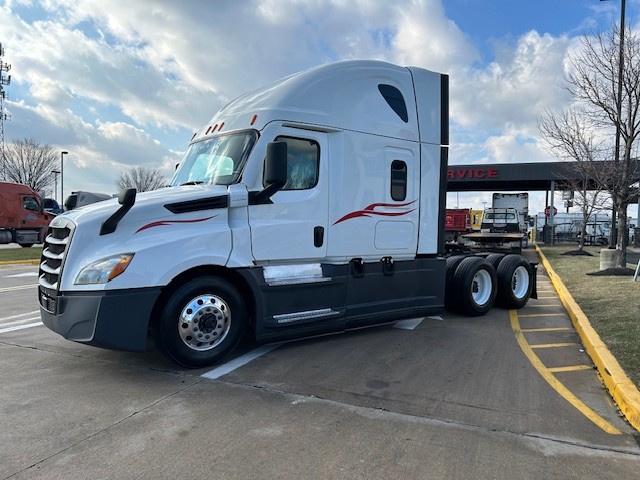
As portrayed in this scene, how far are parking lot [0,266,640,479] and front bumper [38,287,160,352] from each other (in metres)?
0.46

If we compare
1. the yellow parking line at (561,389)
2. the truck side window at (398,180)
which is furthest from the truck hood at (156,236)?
the yellow parking line at (561,389)

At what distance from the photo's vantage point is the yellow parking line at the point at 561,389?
3958 millimetres

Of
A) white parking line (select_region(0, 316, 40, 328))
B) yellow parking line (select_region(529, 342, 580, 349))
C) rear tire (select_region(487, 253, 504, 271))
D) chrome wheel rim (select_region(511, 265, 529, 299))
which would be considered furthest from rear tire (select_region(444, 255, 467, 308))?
white parking line (select_region(0, 316, 40, 328))

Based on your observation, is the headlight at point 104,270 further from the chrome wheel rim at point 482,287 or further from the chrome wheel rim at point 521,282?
the chrome wheel rim at point 521,282

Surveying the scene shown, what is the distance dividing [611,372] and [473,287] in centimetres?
363

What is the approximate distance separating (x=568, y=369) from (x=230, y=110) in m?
5.26

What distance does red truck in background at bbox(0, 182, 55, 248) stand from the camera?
24.1 m

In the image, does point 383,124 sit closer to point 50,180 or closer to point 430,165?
point 430,165

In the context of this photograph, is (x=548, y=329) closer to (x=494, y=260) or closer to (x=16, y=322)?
(x=494, y=260)

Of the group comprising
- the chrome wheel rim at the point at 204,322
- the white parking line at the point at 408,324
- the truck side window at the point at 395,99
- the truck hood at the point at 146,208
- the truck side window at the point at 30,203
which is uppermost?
the truck side window at the point at 395,99

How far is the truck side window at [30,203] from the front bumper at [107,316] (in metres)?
23.7

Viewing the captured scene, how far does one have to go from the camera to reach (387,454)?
3.37 metres

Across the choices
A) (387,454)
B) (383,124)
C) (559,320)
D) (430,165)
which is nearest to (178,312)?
(387,454)

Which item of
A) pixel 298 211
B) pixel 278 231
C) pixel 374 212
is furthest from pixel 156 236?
pixel 374 212
